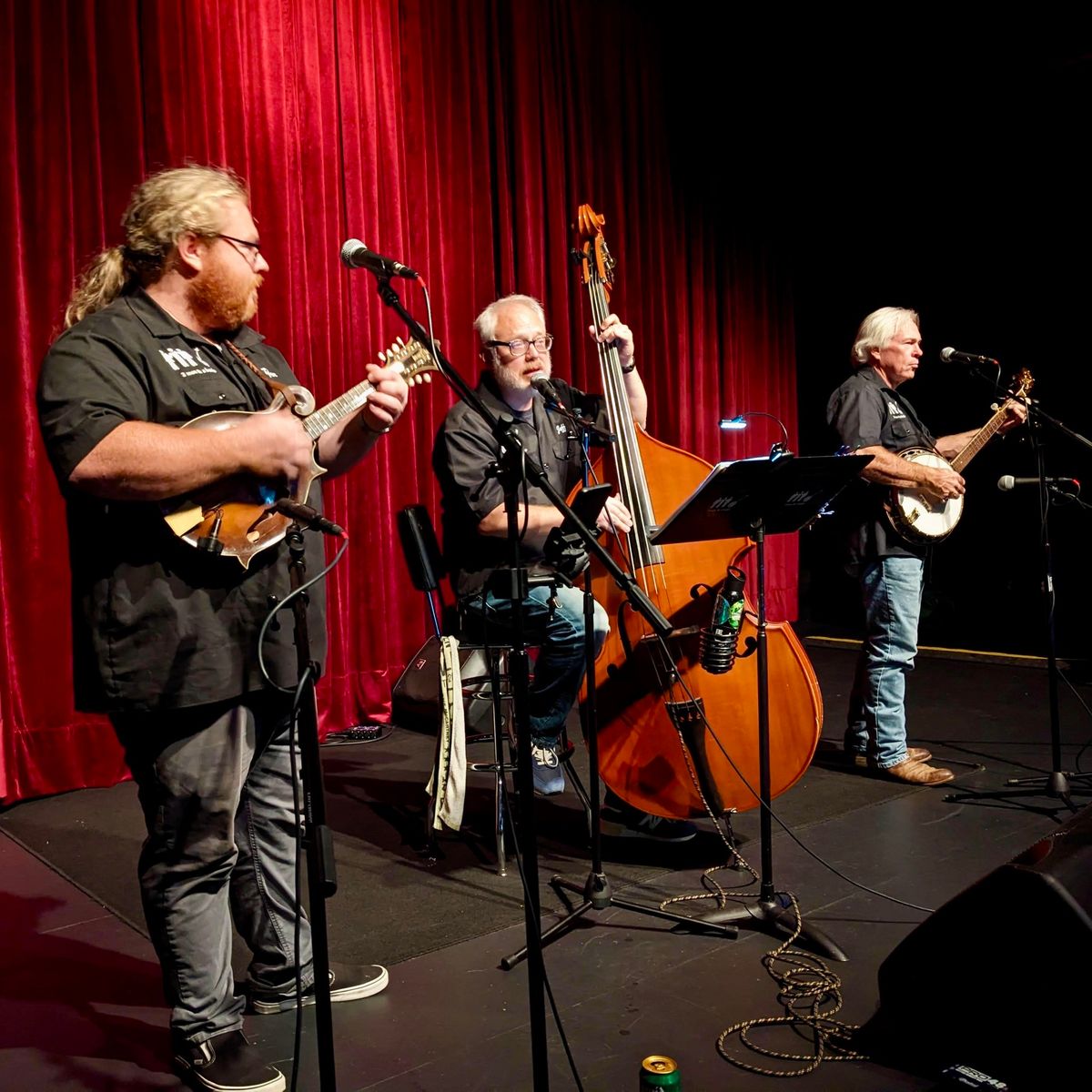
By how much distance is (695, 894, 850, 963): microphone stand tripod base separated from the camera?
2752 mm

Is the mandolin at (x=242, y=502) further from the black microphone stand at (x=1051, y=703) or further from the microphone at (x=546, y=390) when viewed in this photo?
the black microphone stand at (x=1051, y=703)

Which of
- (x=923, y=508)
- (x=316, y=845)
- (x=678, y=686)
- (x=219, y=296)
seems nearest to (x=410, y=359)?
(x=219, y=296)

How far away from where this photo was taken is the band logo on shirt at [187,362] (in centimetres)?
215

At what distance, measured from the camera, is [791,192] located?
26.7 ft

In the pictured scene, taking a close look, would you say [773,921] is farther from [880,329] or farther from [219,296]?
[880,329]

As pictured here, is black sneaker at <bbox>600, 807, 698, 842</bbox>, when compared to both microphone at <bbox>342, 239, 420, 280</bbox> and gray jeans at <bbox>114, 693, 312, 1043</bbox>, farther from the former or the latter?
microphone at <bbox>342, 239, 420, 280</bbox>

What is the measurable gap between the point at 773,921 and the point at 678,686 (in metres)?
0.67

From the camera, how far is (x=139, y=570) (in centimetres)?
206

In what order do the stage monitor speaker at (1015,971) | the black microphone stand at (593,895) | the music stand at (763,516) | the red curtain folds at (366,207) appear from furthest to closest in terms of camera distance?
1. the red curtain folds at (366,207)
2. the black microphone stand at (593,895)
3. the music stand at (763,516)
4. the stage monitor speaker at (1015,971)

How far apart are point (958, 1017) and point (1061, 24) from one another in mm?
6561

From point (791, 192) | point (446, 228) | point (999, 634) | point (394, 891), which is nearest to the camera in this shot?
point (394, 891)

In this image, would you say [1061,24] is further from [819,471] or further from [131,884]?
[131,884]

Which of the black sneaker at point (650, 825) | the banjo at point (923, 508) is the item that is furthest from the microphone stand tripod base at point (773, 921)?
the banjo at point (923, 508)

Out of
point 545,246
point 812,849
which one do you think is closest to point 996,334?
point 545,246
